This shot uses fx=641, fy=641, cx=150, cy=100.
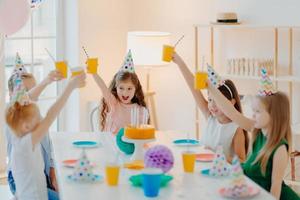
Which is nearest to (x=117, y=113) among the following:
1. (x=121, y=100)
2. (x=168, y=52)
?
(x=121, y=100)

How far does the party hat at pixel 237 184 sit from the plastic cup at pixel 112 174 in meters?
0.43

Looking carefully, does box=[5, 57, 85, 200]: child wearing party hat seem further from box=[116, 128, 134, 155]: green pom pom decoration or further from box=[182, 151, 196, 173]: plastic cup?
box=[182, 151, 196, 173]: plastic cup

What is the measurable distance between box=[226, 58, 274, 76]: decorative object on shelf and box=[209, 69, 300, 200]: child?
1576 mm

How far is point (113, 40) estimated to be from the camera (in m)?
5.37

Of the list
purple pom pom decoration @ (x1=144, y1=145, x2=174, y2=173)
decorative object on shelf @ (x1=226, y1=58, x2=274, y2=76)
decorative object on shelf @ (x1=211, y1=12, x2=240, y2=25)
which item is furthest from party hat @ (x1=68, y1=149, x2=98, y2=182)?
decorative object on shelf @ (x1=211, y1=12, x2=240, y2=25)

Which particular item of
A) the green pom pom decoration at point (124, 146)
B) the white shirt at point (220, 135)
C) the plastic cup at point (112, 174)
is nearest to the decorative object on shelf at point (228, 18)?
the white shirt at point (220, 135)

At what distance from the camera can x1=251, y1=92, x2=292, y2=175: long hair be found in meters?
2.75

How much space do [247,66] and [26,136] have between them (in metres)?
2.15

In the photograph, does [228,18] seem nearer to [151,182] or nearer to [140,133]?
[140,133]

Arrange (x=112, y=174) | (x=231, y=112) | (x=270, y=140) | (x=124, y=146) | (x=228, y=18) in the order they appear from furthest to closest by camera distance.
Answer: (x=228, y=18) → (x=231, y=112) → (x=124, y=146) → (x=270, y=140) → (x=112, y=174)

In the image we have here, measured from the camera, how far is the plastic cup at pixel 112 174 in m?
2.46

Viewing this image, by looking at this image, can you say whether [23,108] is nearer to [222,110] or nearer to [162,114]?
[222,110]

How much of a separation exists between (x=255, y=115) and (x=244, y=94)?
76.7 inches

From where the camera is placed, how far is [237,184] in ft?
7.61
